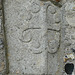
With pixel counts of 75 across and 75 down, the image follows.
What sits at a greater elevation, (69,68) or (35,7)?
(35,7)

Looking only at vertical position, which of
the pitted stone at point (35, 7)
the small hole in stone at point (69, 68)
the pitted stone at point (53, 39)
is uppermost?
the pitted stone at point (35, 7)

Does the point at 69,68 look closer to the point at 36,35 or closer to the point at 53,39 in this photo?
the point at 53,39

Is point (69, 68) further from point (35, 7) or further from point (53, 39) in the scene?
point (35, 7)

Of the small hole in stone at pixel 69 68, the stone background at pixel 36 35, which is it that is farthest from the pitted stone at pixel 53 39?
the small hole in stone at pixel 69 68

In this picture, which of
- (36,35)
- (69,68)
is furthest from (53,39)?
(69,68)

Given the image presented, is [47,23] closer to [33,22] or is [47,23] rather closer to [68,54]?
[33,22]

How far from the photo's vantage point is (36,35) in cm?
138

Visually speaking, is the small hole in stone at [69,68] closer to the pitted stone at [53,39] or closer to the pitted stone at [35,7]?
the pitted stone at [53,39]

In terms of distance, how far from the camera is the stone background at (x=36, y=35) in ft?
4.39

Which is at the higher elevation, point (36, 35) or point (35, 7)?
point (35, 7)

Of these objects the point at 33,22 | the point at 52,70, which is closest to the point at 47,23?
the point at 33,22

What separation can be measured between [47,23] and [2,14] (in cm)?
42

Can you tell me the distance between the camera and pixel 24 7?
135cm

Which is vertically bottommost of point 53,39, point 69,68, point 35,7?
point 69,68
